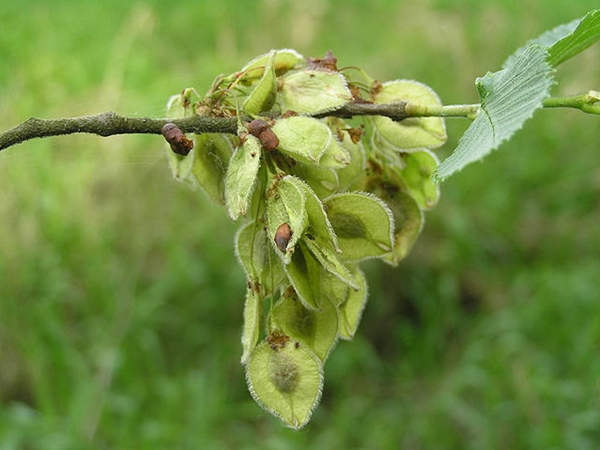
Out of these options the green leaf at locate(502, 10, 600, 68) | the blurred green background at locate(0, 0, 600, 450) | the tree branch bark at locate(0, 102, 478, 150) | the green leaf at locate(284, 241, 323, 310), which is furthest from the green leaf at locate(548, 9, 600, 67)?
the blurred green background at locate(0, 0, 600, 450)

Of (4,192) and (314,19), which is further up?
(314,19)

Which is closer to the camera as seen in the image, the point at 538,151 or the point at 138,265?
the point at 138,265

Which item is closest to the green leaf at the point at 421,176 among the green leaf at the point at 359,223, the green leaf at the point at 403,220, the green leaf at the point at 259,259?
the green leaf at the point at 403,220

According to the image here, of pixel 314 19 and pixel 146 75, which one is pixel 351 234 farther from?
pixel 314 19

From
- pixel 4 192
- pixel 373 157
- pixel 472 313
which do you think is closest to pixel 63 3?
pixel 4 192

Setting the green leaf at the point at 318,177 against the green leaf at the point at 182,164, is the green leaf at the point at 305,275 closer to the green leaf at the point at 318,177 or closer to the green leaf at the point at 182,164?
the green leaf at the point at 318,177

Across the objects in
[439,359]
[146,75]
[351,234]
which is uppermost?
[146,75]
